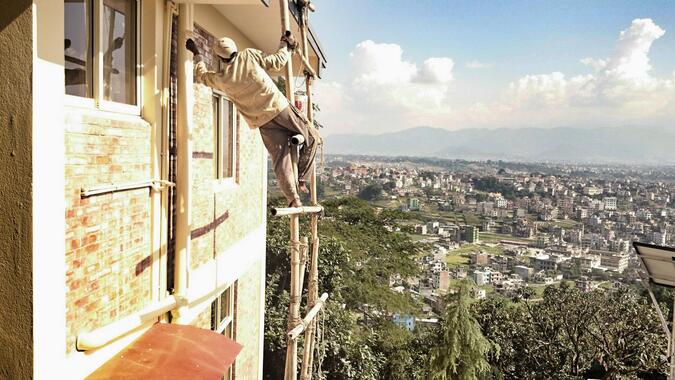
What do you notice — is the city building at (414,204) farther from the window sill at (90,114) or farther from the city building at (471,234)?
the window sill at (90,114)

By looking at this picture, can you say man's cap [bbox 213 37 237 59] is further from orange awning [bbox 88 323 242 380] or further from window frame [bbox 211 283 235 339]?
window frame [bbox 211 283 235 339]

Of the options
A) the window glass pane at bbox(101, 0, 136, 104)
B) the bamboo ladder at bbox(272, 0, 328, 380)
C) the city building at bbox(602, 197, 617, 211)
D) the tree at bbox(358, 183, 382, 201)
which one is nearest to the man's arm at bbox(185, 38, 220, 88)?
the window glass pane at bbox(101, 0, 136, 104)

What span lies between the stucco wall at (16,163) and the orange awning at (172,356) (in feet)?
2.56

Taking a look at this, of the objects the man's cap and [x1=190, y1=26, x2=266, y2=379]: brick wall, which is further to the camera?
Result: [x1=190, y1=26, x2=266, y2=379]: brick wall

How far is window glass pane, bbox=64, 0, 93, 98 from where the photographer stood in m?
2.46

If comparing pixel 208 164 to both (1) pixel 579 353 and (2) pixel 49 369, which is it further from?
(1) pixel 579 353

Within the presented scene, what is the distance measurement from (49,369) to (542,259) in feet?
136

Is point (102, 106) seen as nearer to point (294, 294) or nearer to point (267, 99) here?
point (267, 99)

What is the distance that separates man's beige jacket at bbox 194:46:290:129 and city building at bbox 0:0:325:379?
0.53 metres

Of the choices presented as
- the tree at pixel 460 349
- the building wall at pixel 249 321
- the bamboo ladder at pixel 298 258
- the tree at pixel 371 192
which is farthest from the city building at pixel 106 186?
the tree at pixel 371 192

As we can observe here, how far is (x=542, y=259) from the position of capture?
3875 centimetres

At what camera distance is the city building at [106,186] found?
197 cm

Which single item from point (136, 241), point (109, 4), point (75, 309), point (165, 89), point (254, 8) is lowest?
point (75, 309)

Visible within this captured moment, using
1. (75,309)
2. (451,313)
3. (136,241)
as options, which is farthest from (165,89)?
(451,313)
